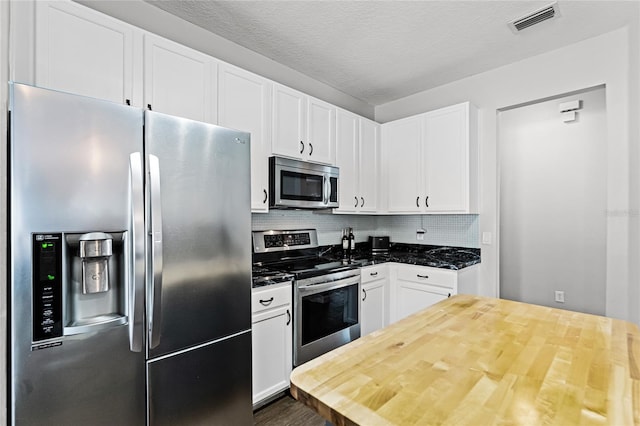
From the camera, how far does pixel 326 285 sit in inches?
97.8

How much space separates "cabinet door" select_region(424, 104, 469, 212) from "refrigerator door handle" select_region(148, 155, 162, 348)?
8.30 feet

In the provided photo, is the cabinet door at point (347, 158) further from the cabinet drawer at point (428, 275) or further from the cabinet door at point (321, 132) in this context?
the cabinet drawer at point (428, 275)

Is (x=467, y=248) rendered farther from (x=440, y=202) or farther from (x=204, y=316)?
(x=204, y=316)

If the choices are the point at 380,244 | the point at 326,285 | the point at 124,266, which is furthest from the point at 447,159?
the point at 124,266

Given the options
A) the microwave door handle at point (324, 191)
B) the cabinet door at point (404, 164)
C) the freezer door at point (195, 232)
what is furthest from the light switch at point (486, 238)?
the freezer door at point (195, 232)

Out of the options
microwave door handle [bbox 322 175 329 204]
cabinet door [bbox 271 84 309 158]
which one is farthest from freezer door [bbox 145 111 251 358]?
microwave door handle [bbox 322 175 329 204]

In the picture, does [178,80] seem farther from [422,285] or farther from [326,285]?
[422,285]

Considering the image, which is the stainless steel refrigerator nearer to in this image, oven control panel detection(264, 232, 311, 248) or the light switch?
oven control panel detection(264, 232, 311, 248)

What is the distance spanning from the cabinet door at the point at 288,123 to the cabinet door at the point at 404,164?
1.18 m

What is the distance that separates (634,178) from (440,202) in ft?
4.53

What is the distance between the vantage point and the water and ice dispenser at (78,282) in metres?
1.17

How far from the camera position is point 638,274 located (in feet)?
7.46

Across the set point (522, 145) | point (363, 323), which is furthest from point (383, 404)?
point (522, 145)

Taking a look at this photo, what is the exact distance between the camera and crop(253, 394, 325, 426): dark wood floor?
2039mm
